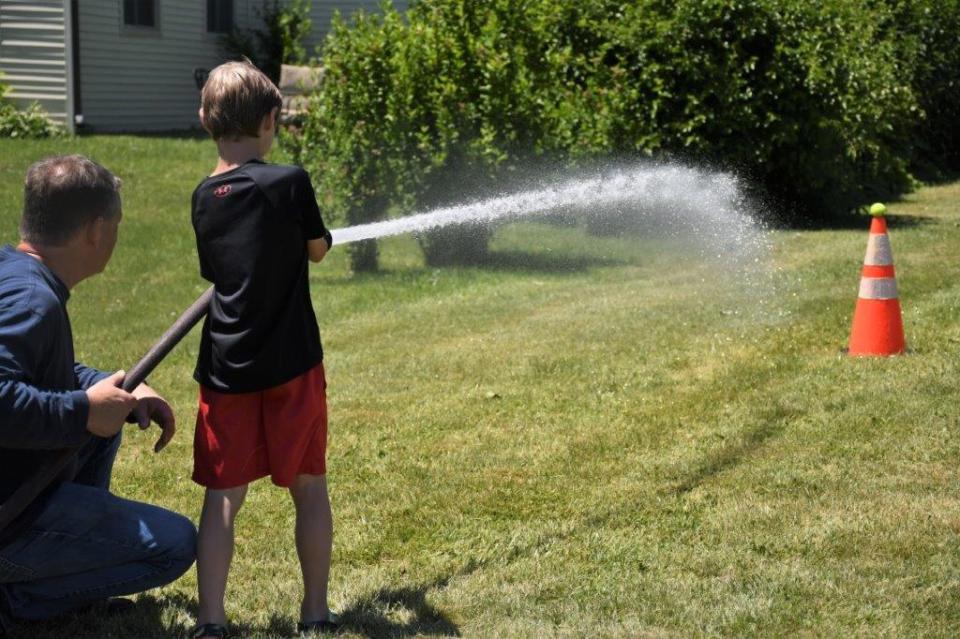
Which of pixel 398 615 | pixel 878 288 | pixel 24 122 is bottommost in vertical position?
pixel 398 615

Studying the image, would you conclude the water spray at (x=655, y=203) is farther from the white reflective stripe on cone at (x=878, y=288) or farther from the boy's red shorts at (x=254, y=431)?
the boy's red shorts at (x=254, y=431)

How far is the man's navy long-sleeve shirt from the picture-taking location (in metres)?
3.12

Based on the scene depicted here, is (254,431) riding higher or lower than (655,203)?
higher

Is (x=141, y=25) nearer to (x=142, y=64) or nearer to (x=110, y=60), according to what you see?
(x=142, y=64)

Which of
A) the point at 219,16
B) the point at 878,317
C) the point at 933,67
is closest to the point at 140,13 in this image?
the point at 219,16

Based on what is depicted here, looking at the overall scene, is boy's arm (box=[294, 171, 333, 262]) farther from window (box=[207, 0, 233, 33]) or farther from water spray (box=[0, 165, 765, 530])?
window (box=[207, 0, 233, 33])

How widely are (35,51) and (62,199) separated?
1789cm

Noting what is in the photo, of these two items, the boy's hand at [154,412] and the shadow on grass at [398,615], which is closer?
the boy's hand at [154,412]

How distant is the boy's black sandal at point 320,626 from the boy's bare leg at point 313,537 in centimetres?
1

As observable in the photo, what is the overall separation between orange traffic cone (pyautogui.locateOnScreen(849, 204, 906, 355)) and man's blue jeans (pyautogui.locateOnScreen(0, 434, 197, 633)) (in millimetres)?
4480

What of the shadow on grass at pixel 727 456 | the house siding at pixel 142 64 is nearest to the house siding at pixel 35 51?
the house siding at pixel 142 64

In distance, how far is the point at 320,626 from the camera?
3.77 metres

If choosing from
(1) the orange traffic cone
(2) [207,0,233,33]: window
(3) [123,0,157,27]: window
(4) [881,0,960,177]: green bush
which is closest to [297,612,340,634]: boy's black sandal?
(1) the orange traffic cone

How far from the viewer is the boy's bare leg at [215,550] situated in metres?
3.64
